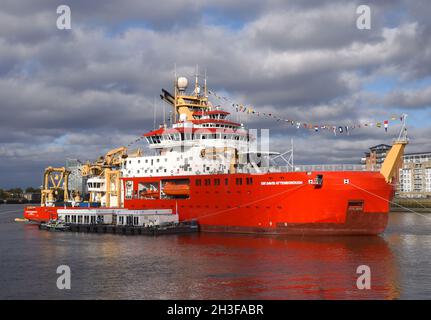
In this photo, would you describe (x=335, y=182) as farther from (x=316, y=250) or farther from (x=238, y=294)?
(x=238, y=294)

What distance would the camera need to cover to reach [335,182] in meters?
38.4

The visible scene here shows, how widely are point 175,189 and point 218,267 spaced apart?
19.4m

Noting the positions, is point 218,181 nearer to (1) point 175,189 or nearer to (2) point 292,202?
(1) point 175,189

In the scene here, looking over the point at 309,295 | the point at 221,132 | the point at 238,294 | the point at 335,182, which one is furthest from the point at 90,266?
the point at 221,132

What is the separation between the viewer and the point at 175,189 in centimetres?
4772

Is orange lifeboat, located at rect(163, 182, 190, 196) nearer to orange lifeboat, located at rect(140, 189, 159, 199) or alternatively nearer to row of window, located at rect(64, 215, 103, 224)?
orange lifeboat, located at rect(140, 189, 159, 199)

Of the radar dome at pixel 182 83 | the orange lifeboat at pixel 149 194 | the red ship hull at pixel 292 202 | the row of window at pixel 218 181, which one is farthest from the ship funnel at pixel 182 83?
the row of window at pixel 218 181

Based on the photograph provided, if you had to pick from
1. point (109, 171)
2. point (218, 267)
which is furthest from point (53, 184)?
point (218, 267)

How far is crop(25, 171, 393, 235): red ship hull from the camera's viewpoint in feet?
127

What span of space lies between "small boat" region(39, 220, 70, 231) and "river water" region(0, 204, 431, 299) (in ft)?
30.5

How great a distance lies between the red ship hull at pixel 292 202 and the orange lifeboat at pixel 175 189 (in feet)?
2.94

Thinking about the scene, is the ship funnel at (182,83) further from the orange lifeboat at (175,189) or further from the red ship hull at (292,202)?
the red ship hull at (292,202)

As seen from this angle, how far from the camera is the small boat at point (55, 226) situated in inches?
2091
